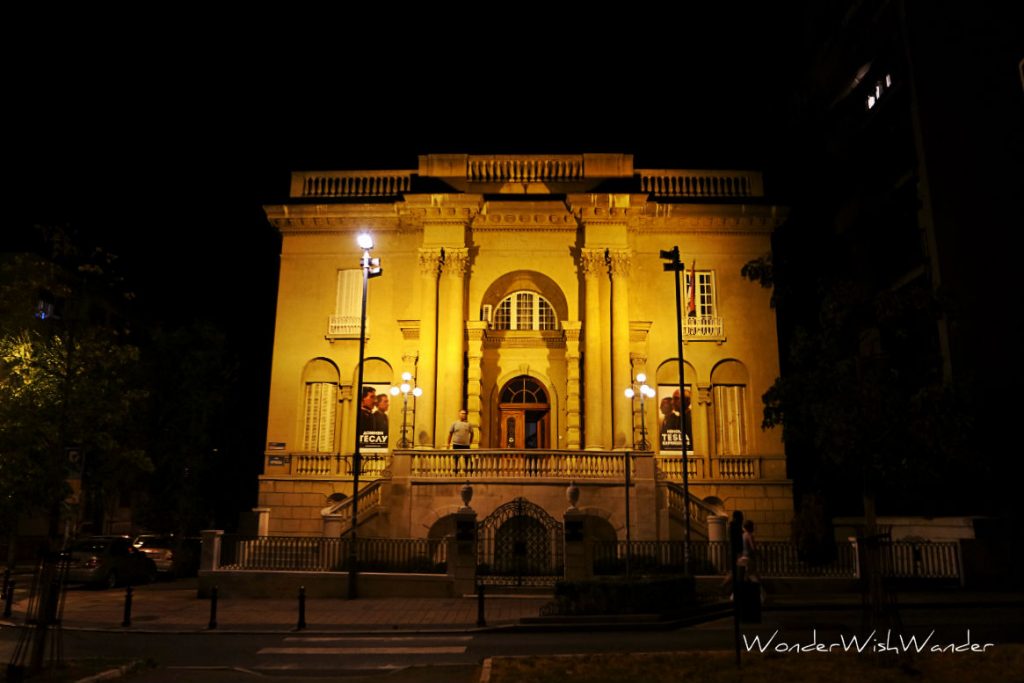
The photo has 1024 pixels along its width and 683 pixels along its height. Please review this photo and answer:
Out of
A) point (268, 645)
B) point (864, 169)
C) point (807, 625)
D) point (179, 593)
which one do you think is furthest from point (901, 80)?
point (179, 593)

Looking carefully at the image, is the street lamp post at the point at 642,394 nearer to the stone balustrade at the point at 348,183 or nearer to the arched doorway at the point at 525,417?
the arched doorway at the point at 525,417

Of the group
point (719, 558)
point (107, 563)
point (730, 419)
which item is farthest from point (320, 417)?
point (719, 558)

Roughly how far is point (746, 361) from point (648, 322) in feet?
13.7

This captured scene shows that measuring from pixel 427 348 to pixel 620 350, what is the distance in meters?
7.20

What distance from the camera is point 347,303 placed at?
30312 mm

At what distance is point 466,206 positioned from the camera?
29.1 meters

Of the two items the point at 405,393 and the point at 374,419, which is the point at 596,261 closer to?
the point at 405,393

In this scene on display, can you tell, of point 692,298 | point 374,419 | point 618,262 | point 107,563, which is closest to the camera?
point 107,563

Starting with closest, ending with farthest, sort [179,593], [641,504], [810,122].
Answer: [179,593] < [641,504] < [810,122]

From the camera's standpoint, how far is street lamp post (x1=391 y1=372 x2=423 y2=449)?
1054 inches

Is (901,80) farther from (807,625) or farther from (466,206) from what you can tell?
(807,625)

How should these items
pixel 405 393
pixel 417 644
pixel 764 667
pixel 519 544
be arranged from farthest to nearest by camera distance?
pixel 405 393 → pixel 519 544 → pixel 417 644 → pixel 764 667

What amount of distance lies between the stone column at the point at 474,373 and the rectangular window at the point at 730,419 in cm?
928

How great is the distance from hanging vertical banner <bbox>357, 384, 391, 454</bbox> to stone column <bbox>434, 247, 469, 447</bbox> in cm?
246
